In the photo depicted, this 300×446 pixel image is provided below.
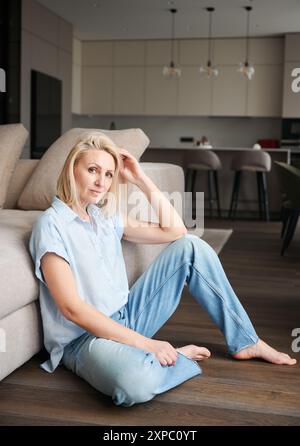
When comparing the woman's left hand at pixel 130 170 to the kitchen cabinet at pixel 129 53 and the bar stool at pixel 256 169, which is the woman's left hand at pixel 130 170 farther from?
the kitchen cabinet at pixel 129 53

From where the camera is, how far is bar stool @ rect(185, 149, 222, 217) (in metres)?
6.99

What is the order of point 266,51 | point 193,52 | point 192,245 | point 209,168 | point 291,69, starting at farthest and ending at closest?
1. point 193,52
2. point 266,51
3. point 291,69
4. point 209,168
5. point 192,245

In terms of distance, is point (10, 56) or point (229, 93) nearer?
point (10, 56)

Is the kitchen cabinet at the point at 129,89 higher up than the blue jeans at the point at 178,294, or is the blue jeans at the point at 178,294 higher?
the kitchen cabinet at the point at 129,89

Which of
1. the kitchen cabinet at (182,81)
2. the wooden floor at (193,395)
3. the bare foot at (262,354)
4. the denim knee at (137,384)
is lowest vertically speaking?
the wooden floor at (193,395)

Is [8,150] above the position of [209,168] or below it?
above

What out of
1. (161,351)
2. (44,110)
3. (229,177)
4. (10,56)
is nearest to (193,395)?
(161,351)

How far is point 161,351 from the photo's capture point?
1.72 meters

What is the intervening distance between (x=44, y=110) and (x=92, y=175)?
588 cm

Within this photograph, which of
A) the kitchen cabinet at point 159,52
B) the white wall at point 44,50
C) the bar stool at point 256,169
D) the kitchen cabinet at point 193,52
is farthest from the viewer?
the kitchen cabinet at point 159,52

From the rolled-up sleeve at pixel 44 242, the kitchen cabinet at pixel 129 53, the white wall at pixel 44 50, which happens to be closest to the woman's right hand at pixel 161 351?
the rolled-up sleeve at pixel 44 242

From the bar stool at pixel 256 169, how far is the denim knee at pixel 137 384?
5.34 metres

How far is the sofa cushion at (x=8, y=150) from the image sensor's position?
2822mm

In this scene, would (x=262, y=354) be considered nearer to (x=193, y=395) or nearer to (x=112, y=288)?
(x=193, y=395)
